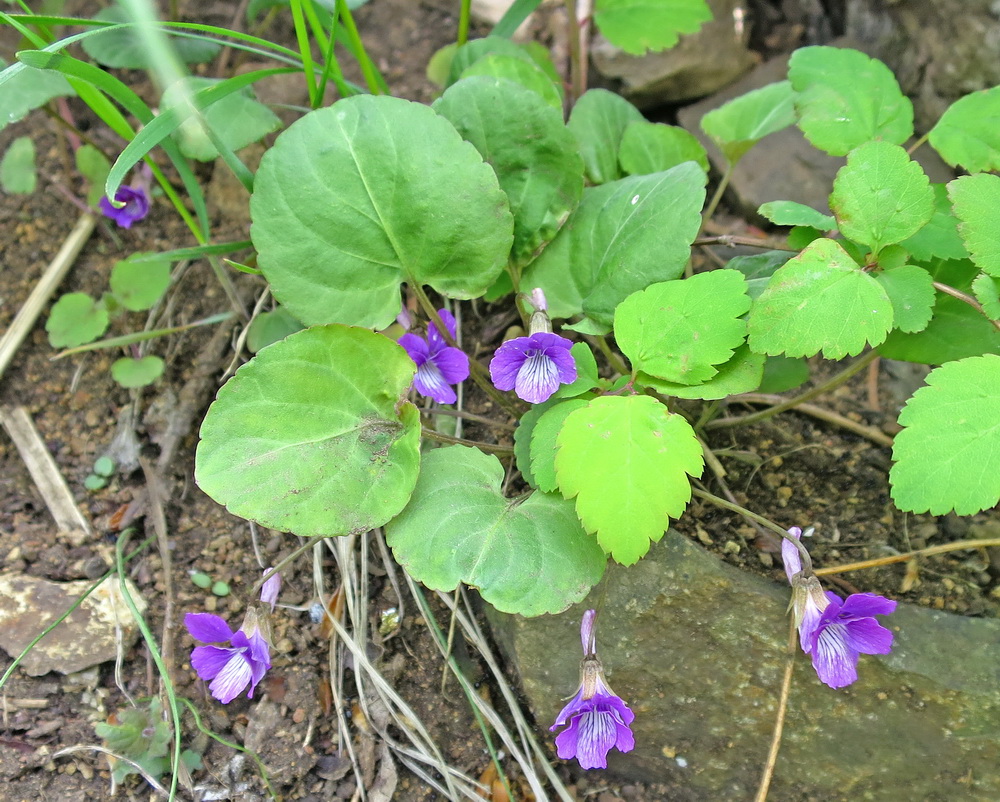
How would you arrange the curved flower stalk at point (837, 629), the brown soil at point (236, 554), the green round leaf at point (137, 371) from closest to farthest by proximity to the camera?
1. the curved flower stalk at point (837, 629)
2. the brown soil at point (236, 554)
3. the green round leaf at point (137, 371)

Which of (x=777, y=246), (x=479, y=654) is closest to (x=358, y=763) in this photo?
(x=479, y=654)

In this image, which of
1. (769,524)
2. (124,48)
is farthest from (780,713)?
(124,48)

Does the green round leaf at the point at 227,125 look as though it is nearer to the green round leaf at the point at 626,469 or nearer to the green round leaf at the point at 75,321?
the green round leaf at the point at 75,321

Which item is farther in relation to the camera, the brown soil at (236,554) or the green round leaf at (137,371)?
the green round leaf at (137,371)

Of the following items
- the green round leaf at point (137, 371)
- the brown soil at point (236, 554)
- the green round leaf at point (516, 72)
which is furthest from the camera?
the green round leaf at point (137, 371)

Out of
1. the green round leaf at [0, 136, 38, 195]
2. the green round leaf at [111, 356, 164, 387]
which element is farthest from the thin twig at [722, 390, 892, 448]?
the green round leaf at [0, 136, 38, 195]

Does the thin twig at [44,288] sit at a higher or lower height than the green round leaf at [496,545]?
higher

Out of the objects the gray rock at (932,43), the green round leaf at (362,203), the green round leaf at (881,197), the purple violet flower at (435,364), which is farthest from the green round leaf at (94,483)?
the gray rock at (932,43)

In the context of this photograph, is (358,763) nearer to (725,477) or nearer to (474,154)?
(725,477)

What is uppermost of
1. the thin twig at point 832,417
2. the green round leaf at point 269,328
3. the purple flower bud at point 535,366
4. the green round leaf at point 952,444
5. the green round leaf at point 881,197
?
the green round leaf at point 881,197
